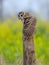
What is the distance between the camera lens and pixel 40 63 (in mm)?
6430

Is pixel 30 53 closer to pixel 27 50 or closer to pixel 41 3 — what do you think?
pixel 27 50

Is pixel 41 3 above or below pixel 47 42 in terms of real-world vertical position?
below

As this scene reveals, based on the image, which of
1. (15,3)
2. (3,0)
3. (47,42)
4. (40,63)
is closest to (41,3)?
(15,3)

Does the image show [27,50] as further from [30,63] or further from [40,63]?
[40,63]

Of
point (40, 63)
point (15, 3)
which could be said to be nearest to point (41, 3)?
point (15, 3)

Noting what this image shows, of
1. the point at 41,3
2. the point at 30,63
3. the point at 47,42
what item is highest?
the point at 30,63

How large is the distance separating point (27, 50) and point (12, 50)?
3648 mm

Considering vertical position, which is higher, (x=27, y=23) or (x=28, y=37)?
(x=27, y=23)

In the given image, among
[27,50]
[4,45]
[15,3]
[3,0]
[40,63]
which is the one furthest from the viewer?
[15,3]

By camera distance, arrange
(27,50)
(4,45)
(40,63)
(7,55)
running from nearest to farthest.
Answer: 1. (27,50)
2. (40,63)
3. (7,55)
4. (4,45)

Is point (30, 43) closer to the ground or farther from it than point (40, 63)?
farther from it

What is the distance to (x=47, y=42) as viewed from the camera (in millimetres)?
9625

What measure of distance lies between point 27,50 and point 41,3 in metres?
28.5

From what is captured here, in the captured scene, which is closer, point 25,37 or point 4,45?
point 25,37
